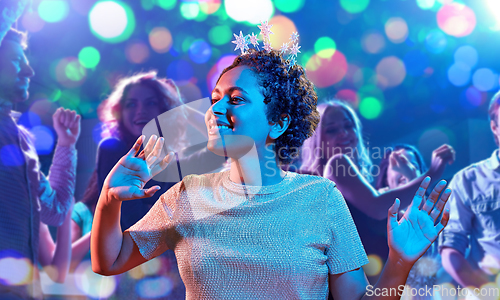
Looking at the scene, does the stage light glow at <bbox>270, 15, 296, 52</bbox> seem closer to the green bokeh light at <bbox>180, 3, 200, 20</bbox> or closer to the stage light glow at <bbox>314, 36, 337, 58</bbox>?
the stage light glow at <bbox>314, 36, 337, 58</bbox>

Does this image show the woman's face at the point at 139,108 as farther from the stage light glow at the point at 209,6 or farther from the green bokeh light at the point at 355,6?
the green bokeh light at the point at 355,6

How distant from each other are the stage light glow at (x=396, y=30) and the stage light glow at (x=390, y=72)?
110 millimetres

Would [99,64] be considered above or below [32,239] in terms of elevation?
above

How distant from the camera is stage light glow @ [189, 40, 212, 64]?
1773mm

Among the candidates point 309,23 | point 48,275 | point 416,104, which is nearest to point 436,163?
point 416,104

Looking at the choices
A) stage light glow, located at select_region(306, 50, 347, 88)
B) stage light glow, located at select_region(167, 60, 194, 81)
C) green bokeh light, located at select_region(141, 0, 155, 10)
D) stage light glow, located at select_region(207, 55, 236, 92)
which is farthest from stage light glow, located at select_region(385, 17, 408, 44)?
green bokeh light, located at select_region(141, 0, 155, 10)

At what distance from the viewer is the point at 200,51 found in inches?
70.2

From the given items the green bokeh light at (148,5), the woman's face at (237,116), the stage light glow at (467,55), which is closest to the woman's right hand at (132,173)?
the woman's face at (237,116)

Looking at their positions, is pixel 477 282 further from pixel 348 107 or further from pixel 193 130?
pixel 193 130

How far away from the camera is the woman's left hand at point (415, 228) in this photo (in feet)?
2.47

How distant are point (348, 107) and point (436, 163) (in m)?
0.55

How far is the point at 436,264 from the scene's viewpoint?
1671 mm

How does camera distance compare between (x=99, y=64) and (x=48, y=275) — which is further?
(x=99, y=64)

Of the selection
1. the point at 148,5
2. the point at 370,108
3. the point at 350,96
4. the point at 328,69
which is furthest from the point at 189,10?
the point at 370,108
